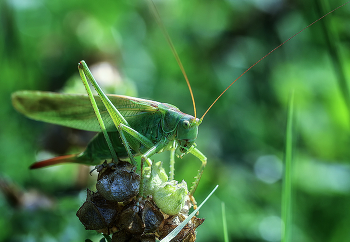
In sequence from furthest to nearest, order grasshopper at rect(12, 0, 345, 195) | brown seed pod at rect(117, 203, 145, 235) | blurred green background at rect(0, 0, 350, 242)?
blurred green background at rect(0, 0, 350, 242) → grasshopper at rect(12, 0, 345, 195) → brown seed pod at rect(117, 203, 145, 235)

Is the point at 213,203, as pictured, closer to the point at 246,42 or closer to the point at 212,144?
the point at 212,144

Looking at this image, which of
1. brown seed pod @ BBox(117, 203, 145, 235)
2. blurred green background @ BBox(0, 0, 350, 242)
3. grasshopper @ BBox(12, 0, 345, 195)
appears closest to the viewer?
brown seed pod @ BBox(117, 203, 145, 235)

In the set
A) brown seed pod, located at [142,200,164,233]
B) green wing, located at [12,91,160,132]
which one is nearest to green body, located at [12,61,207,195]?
green wing, located at [12,91,160,132]

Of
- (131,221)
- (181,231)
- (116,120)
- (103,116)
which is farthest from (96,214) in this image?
(103,116)

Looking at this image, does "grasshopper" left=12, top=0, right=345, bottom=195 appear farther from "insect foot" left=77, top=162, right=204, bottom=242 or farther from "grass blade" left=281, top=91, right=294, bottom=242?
"grass blade" left=281, top=91, right=294, bottom=242

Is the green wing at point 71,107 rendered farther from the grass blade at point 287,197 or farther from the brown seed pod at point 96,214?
the grass blade at point 287,197

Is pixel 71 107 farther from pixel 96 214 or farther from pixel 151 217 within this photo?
pixel 151 217
